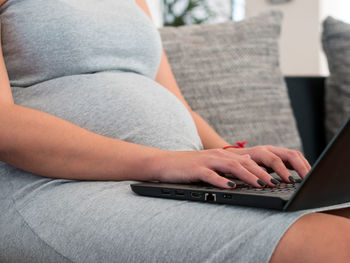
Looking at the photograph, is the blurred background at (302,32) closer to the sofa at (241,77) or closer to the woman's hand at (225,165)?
the sofa at (241,77)

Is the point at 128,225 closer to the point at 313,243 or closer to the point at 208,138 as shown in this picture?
the point at 313,243

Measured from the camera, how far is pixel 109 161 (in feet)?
2.28

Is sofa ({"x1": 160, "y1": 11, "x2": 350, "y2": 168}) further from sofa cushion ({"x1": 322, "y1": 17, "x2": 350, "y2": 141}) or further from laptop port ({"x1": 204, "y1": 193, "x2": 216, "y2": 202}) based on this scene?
laptop port ({"x1": 204, "y1": 193, "x2": 216, "y2": 202})

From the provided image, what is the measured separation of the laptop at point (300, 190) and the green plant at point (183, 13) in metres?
2.76

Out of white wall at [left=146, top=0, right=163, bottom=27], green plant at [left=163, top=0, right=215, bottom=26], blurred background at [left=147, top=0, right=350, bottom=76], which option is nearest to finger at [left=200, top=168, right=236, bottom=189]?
green plant at [left=163, top=0, right=215, bottom=26]

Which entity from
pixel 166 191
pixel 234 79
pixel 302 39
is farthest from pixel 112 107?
pixel 302 39

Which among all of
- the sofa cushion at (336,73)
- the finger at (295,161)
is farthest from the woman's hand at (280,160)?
the sofa cushion at (336,73)

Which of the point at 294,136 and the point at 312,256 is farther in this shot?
the point at 294,136

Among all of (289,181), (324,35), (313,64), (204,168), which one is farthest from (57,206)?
(313,64)

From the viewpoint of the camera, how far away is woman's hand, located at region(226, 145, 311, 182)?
2.12 feet

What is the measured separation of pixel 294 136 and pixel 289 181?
98 cm

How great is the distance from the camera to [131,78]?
37.0 inches

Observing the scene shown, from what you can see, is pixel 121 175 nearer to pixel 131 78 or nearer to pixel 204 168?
pixel 204 168

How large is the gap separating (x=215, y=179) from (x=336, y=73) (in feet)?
4.50
